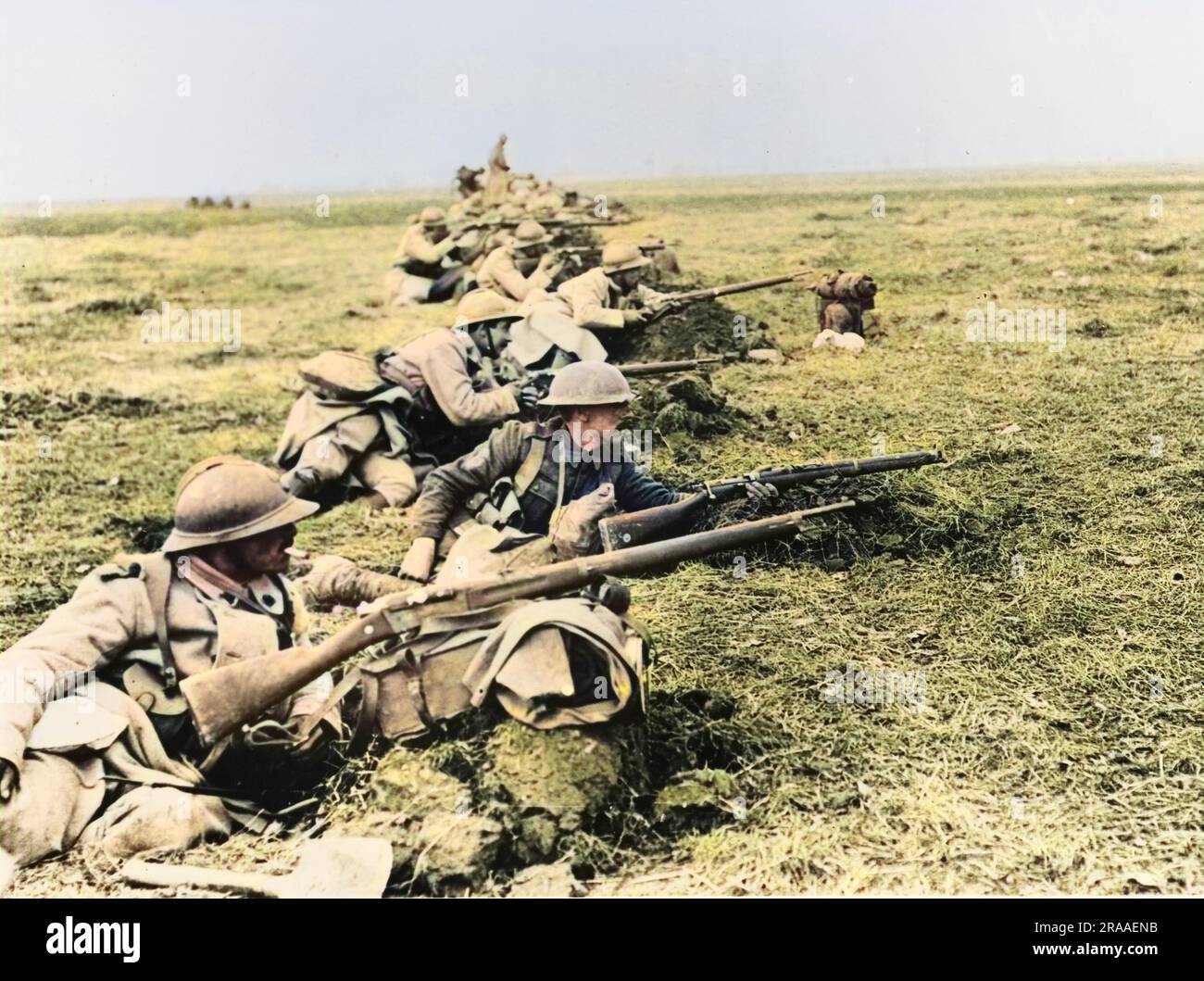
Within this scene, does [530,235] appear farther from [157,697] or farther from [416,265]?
[157,697]

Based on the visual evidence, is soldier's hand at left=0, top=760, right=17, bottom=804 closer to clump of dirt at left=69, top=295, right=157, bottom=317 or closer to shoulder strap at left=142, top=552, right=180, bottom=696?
shoulder strap at left=142, top=552, right=180, bottom=696

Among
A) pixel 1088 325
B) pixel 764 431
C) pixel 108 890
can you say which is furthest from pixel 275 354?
pixel 1088 325

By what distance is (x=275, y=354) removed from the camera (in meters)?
11.6

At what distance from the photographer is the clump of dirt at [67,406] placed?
1061 cm

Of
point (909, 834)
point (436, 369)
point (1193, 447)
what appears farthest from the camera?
point (436, 369)

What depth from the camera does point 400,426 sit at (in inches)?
356

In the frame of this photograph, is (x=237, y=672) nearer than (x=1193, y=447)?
Yes

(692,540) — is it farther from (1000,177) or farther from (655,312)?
(1000,177)

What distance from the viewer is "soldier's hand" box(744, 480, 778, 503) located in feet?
24.6

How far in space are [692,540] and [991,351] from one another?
2673 millimetres

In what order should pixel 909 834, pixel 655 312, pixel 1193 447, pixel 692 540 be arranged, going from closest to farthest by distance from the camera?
pixel 909 834 → pixel 692 540 → pixel 1193 447 → pixel 655 312

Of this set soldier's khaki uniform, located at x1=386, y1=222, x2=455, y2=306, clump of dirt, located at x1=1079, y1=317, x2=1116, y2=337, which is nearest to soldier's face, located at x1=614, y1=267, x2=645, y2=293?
soldier's khaki uniform, located at x1=386, y1=222, x2=455, y2=306

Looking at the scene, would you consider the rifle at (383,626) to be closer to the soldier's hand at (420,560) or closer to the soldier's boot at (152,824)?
the soldier's boot at (152,824)

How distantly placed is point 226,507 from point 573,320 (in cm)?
377
